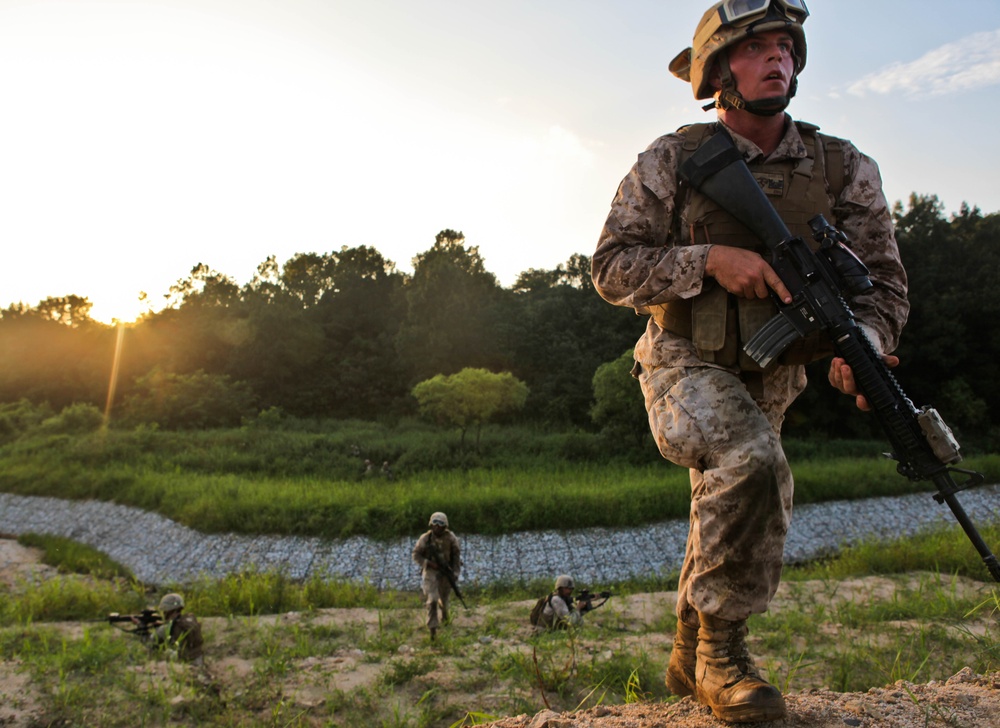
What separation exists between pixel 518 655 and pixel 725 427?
3.54 m

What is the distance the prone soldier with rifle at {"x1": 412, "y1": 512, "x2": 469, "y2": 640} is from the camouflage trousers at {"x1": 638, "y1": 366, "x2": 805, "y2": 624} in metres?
6.23

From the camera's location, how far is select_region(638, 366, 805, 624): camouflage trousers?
2.50 meters

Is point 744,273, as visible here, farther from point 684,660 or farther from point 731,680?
point 684,660

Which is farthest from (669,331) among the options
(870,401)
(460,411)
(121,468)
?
(121,468)

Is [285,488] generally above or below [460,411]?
below

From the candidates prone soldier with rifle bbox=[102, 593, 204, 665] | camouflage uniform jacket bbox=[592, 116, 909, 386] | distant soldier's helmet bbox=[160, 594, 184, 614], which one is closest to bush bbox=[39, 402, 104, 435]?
prone soldier with rifle bbox=[102, 593, 204, 665]

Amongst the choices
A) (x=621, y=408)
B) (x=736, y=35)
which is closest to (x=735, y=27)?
(x=736, y=35)

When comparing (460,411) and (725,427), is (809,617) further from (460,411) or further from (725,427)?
(460,411)

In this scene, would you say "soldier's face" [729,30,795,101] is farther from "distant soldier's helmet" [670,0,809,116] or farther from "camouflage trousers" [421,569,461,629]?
"camouflage trousers" [421,569,461,629]

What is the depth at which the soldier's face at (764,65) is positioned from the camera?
2867 mm

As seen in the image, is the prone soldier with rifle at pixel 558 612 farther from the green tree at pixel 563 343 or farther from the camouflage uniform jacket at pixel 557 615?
the green tree at pixel 563 343

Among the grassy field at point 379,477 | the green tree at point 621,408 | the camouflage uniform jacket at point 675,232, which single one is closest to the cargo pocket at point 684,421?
the camouflage uniform jacket at point 675,232

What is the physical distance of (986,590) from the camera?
702cm

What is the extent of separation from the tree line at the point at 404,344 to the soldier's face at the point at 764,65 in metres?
24.9
